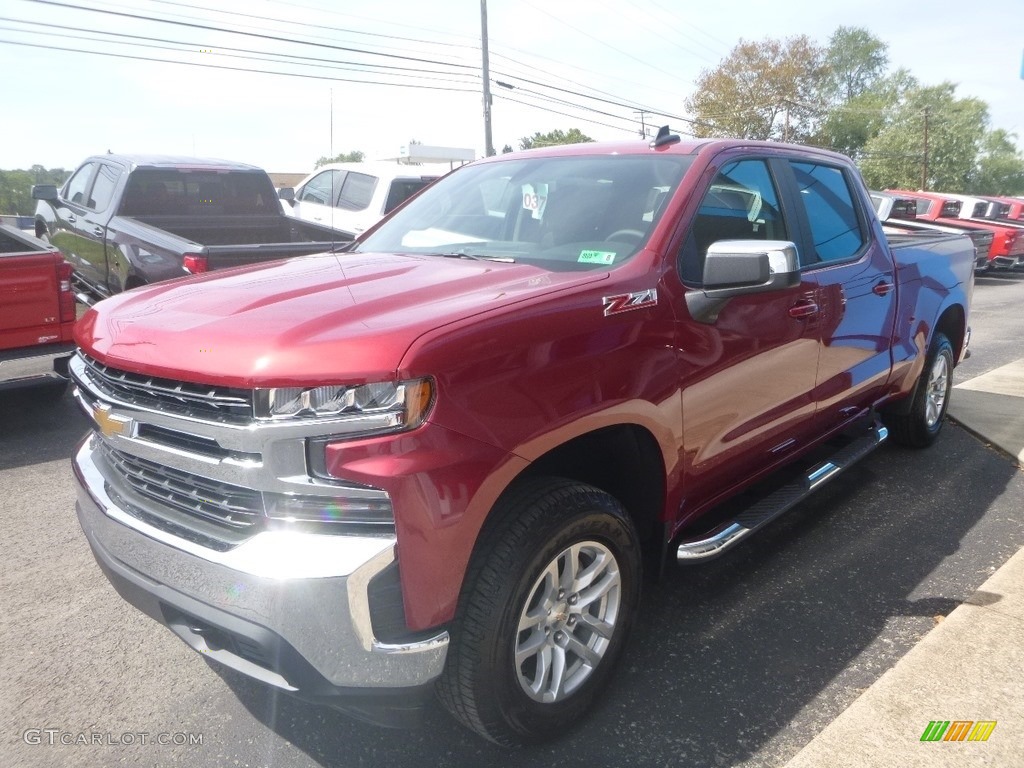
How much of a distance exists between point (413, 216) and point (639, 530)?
1845mm

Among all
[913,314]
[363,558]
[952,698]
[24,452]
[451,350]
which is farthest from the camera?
[24,452]

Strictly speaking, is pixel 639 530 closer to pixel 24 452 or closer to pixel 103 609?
pixel 103 609

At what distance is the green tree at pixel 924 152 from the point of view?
189ft

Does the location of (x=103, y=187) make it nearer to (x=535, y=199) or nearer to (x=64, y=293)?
(x=64, y=293)

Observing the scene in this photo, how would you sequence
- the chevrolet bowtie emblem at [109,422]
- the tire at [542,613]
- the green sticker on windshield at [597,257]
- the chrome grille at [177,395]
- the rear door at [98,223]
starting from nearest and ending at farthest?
the chrome grille at [177,395], the tire at [542,613], the chevrolet bowtie emblem at [109,422], the green sticker on windshield at [597,257], the rear door at [98,223]

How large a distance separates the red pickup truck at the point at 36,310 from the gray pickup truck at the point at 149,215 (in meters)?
0.78

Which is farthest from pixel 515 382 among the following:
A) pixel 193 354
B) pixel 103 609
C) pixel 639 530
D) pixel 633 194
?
pixel 103 609

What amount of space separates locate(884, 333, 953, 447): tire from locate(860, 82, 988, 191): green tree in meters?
57.1

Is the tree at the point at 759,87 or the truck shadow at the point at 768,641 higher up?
the tree at the point at 759,87

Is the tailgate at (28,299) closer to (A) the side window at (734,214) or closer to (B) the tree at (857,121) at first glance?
(A) the side window at (734,214)

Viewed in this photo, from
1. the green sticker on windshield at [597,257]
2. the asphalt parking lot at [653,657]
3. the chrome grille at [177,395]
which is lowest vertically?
the asphalt parking lot at [653,657]

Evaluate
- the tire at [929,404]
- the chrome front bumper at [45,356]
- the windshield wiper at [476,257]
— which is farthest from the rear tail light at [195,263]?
the tire at [929,404]

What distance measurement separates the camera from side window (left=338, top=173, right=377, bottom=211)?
10054mm

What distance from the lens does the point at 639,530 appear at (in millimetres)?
3076
